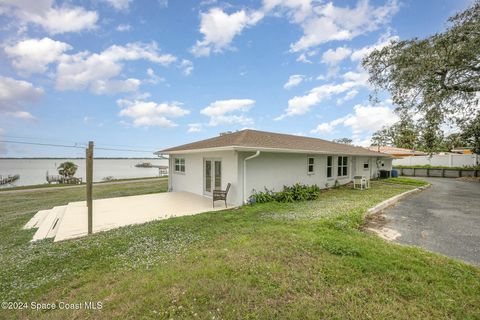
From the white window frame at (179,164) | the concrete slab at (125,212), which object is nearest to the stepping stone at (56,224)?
the concrete slab at (125,212)

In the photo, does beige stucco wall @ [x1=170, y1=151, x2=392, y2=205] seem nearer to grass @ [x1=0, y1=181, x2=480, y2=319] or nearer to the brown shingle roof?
the brown shingle roof

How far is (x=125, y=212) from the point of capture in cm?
806

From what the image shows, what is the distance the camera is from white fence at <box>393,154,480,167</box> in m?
22.4

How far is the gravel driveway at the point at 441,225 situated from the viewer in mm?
4711

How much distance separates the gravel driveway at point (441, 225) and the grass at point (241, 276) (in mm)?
905

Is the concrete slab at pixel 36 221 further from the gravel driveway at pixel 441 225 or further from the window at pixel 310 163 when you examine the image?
the window at pixel 310 163

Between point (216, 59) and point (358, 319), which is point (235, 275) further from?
point (216, 59)

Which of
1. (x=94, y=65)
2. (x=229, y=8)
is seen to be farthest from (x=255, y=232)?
(x=94, y=65)

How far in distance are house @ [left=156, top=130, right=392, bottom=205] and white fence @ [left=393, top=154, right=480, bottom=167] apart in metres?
15.7

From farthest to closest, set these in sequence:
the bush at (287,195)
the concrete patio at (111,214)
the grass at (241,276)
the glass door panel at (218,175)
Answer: the glass door panel at (218,175) → the bush at (287,195) → the concrete patio at (111,214) → the grass at (241,276)

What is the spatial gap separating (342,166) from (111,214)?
13.4 m

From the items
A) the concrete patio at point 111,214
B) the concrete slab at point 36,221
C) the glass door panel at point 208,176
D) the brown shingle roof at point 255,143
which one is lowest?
the concrete slab at point 36,221

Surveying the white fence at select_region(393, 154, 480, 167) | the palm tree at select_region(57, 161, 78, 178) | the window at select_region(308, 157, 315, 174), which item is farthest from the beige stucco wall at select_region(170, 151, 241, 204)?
the white fence at select_region(393, 154, 480, 167)

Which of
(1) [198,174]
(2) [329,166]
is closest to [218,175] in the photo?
(1) [198,174]
